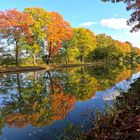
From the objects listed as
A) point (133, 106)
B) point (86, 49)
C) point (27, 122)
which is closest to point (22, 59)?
point (86, 49)

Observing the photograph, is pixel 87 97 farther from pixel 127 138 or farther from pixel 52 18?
pixel 52 18

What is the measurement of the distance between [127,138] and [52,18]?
209 feet

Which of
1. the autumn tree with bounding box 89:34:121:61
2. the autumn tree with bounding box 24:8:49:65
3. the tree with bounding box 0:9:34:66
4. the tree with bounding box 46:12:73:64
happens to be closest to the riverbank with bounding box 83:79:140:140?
the tree with bounding box 0:9:34:66

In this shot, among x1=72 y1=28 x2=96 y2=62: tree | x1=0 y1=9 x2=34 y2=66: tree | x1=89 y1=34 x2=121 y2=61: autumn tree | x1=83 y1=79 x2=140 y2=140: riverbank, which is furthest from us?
x1=89 y1=34 x2=121 y2=61: autumn tree

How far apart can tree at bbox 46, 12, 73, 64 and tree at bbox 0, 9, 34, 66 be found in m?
8.60

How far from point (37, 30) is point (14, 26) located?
785cm

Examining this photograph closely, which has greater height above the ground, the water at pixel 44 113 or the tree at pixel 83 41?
the tree at pixel 83 41

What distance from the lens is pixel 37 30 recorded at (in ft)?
215

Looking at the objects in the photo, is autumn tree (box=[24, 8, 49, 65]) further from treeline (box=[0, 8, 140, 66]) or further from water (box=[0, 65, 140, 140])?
water (box=[0, 65, 140, 140])

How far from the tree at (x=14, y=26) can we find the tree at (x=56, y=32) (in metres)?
8.60

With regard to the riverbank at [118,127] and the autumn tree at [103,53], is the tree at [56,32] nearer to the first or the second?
the autumn tree at [103,53]

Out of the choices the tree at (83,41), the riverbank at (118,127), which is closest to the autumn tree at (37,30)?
the tree at (83,41)

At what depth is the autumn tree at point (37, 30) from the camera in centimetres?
6450

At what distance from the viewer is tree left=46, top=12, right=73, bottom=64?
226 ft
